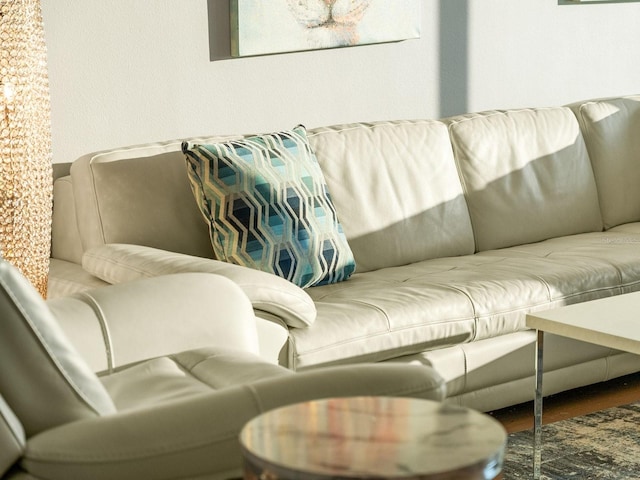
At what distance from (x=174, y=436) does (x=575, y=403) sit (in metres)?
2.01

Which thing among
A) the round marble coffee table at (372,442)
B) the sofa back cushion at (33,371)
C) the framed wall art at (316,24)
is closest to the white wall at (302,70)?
the framed wall art at (316,24)

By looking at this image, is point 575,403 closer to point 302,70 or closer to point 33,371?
point 302,70

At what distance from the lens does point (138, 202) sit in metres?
3.02

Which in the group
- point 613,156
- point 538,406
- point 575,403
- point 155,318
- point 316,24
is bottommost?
Result: point 575,403

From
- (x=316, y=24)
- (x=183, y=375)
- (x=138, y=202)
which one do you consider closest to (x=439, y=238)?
(x=316, y=24)

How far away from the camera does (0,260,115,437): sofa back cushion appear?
1496 millimetres

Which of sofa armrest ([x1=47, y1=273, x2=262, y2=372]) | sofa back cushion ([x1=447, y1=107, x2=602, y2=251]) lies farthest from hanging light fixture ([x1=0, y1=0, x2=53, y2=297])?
sofa back cushion ([x1=447, y1=107, x2=602, y2=251])

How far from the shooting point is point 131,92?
3406 millimetres

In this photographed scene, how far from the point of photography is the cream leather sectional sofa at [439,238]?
272 cm

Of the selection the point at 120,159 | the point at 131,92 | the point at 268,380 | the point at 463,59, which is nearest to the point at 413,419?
the point at 268,380

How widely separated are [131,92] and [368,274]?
0.97m

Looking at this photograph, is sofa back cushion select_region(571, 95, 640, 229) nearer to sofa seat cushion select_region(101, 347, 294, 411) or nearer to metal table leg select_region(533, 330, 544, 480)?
metal table leg select_region(533, 330, 544, 480)

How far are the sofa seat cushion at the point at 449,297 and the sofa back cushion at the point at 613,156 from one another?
0.56 m

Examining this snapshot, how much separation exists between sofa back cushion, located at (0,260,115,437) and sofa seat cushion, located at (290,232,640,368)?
1089mm
